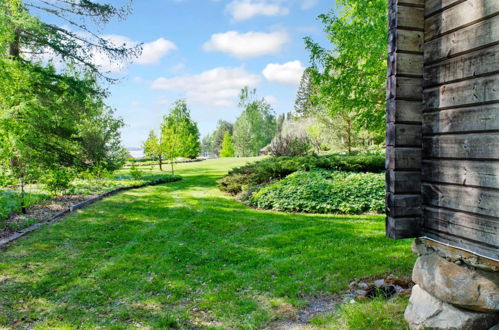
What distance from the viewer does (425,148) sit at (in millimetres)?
3072

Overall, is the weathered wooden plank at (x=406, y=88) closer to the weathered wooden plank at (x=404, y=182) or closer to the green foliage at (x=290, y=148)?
the weathered wooden plank at (x=404, y=182)

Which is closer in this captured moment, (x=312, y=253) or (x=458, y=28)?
(x=458, y=28)

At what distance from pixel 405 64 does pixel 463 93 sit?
0.57m

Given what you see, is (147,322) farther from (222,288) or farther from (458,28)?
(458,28)

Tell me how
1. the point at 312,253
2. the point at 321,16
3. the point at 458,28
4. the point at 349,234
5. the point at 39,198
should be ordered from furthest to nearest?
1. the point at 321,16
2. the point at 39,198
3. the point at 349,234
4. the point at 312,253
5. the point at 458,28

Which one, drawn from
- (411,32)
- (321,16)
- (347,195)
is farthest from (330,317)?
(321,16)

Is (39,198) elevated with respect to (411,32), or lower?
lower

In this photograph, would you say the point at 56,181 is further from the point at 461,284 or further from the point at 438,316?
Answer: the point at 461,284

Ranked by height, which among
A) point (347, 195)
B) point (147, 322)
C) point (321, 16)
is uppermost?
point (321, 16)

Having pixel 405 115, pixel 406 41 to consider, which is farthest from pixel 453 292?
pixel 406 41

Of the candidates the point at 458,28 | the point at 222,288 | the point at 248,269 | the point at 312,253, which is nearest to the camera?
the point at 458,28

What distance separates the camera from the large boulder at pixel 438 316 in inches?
103

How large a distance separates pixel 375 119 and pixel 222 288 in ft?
29.8

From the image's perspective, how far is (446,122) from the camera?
9.40 feet
